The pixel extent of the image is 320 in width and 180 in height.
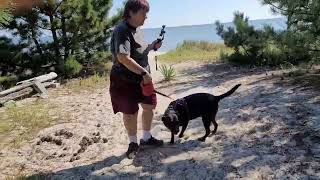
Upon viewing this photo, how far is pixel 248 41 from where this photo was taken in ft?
34.1

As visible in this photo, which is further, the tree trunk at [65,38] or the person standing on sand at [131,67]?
the tree trunk at [65,38]

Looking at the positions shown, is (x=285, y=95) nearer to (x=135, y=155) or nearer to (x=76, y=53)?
(x=135, y=155)

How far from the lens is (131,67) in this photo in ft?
13.7

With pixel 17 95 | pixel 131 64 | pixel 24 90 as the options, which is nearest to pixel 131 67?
pixel 131 64

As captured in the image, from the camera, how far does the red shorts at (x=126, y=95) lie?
4.50m

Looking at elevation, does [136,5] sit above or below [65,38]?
above

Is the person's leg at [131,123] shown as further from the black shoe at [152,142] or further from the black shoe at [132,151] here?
the black shoe at [152,142]

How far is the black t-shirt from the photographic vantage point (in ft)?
13.7

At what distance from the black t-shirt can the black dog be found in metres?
0.55

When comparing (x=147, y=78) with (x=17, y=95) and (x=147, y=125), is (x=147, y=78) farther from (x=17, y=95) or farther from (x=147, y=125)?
(x=17, y=95)

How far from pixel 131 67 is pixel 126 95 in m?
0.43

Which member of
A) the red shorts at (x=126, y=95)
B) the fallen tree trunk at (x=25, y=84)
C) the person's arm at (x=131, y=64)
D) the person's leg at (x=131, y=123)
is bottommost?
the fallen tree trunk at (x=25, y=84)

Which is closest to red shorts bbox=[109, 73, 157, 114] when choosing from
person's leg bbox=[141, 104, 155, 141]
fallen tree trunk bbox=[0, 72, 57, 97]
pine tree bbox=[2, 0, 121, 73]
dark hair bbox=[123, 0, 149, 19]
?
person's leg bbox=[141, 104, 155, 141]

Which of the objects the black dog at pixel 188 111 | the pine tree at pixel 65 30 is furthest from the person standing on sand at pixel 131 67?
the pine tree at pixel 65 30
